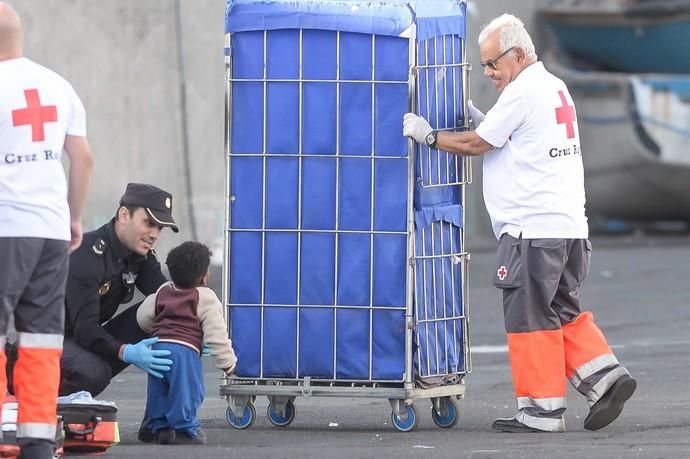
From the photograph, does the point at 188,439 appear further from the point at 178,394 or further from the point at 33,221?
the point at 33,221

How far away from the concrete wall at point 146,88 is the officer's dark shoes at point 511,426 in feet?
29.6

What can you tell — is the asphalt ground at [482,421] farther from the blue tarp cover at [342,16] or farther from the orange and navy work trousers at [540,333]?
the blue tarp cover at [342,16]

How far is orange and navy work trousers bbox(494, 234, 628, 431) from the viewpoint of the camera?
7.42 m

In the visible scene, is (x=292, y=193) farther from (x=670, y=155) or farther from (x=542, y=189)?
(x=670, y=155)

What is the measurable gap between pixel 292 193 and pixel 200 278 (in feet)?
2.02

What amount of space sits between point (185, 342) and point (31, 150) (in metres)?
1.45

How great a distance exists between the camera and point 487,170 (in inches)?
301

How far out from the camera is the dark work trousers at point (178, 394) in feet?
23.1

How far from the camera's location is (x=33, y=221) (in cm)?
591

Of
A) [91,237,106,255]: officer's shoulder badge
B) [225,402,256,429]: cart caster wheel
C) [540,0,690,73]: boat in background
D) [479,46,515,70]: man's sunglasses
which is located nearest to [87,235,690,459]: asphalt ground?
[225,402,256,429]: cart caster wheel

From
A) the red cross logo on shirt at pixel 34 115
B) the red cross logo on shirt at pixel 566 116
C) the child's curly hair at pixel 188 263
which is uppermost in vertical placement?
the red cross logo on shirt at pixel 566 116

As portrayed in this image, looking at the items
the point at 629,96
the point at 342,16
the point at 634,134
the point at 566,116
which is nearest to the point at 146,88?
the point at 629,96

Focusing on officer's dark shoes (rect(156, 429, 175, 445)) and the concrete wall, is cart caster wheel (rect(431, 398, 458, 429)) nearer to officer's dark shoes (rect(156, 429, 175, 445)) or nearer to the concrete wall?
officer's dark shoes (rect(156, 429, 175, 445))

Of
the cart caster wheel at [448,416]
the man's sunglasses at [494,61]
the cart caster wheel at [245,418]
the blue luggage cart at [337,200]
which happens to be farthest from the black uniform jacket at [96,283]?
the man's sunglasses at [494,61]
